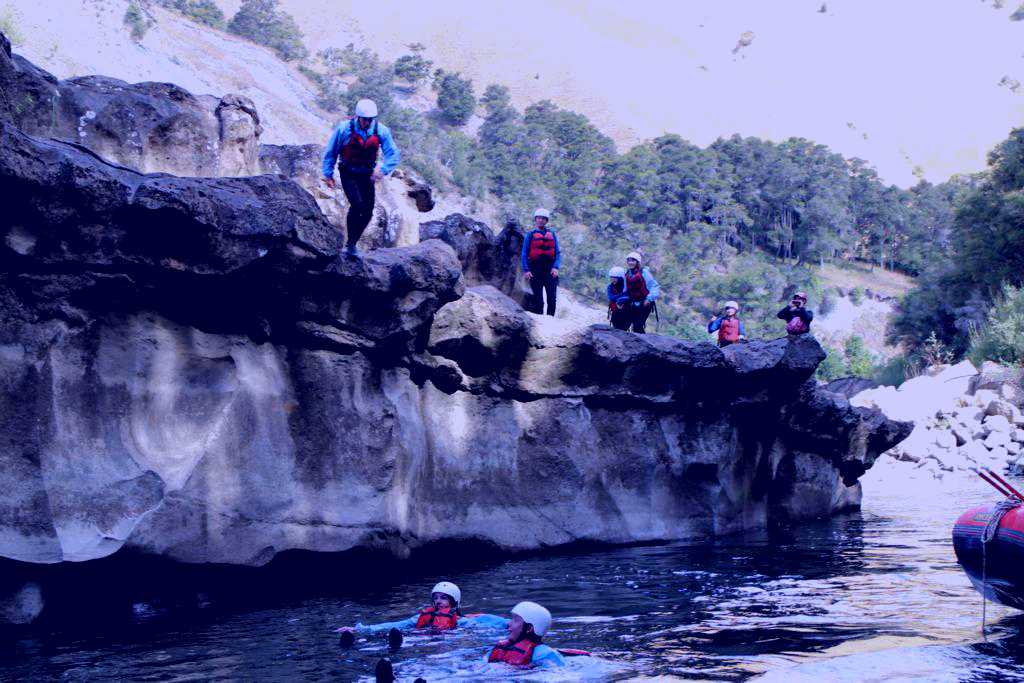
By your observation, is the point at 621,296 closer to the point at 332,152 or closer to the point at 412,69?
the point at 332,152

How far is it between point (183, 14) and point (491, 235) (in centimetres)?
8358

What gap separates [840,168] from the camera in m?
76.6

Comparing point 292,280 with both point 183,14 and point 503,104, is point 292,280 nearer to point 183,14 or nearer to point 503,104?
point 503,104

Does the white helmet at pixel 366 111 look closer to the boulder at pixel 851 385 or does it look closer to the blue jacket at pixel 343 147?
the blue jacket at pixel 343 147

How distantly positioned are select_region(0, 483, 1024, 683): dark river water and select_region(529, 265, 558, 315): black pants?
368 centimetres

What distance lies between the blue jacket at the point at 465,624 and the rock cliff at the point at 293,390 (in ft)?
6.38

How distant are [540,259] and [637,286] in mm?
1530

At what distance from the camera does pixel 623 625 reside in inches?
380

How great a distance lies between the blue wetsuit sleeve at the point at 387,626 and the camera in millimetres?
9062

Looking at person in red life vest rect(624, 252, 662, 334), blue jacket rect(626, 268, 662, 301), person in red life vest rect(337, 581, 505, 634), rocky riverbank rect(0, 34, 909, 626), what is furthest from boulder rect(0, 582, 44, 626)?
blue jacket rect(626, 268, 662, 301)

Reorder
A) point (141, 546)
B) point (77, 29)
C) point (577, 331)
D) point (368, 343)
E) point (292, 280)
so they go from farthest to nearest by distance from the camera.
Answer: point (77, 29) → point (577, 331) → point (368, 343) → point (292, 280) → point (141, 546)

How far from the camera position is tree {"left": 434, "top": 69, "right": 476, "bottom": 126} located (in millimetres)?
90250

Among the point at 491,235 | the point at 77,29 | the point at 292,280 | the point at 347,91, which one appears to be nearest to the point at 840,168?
the point at 347,91

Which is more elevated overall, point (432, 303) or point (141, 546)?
point (432, 303)
